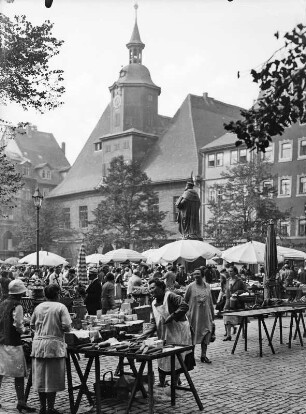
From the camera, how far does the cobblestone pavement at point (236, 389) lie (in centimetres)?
809

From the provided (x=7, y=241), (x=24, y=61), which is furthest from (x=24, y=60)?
(x=7, y=241)

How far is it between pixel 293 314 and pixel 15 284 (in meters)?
7.41

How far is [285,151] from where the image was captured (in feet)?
157

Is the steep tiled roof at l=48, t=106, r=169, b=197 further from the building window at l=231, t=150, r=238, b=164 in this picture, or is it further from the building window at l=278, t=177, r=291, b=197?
the building window at l=278, t=177, r=291, b=197

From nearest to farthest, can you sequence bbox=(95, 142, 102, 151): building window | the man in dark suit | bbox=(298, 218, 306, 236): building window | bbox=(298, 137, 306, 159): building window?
the man in dark suit, bbox=(298, 218, 306, 236): building window, bbox=(298, 137, 306, 159): building window, bbox=(95, 142, 102, 151): building window

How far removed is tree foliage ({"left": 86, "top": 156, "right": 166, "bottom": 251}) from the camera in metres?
51.1

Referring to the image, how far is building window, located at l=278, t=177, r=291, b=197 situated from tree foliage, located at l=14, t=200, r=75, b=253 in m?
23.7

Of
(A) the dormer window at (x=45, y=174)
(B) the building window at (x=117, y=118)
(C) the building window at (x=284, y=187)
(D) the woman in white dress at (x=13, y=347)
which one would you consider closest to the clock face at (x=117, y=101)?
(B) the building window at (x=117, y=118)

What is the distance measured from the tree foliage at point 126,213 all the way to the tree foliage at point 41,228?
931cm

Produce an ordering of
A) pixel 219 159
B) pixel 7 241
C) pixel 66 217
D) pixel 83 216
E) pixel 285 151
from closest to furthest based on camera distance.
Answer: pixel 285 151 < pixel 219 159 < pixel 83 216 < pixel 66 217 < pixel 7 241

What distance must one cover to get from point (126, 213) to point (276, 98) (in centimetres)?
4616

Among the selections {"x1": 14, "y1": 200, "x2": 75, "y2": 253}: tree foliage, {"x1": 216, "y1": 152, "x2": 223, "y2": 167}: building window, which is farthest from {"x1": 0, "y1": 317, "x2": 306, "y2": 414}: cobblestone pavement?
{"x1": 14, "y1": 200, "x2": 75, "y2": 253}: tree foliage

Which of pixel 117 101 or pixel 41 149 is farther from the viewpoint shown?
pixel 41 149

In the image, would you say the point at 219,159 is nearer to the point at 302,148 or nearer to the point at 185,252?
the point at 302,148
